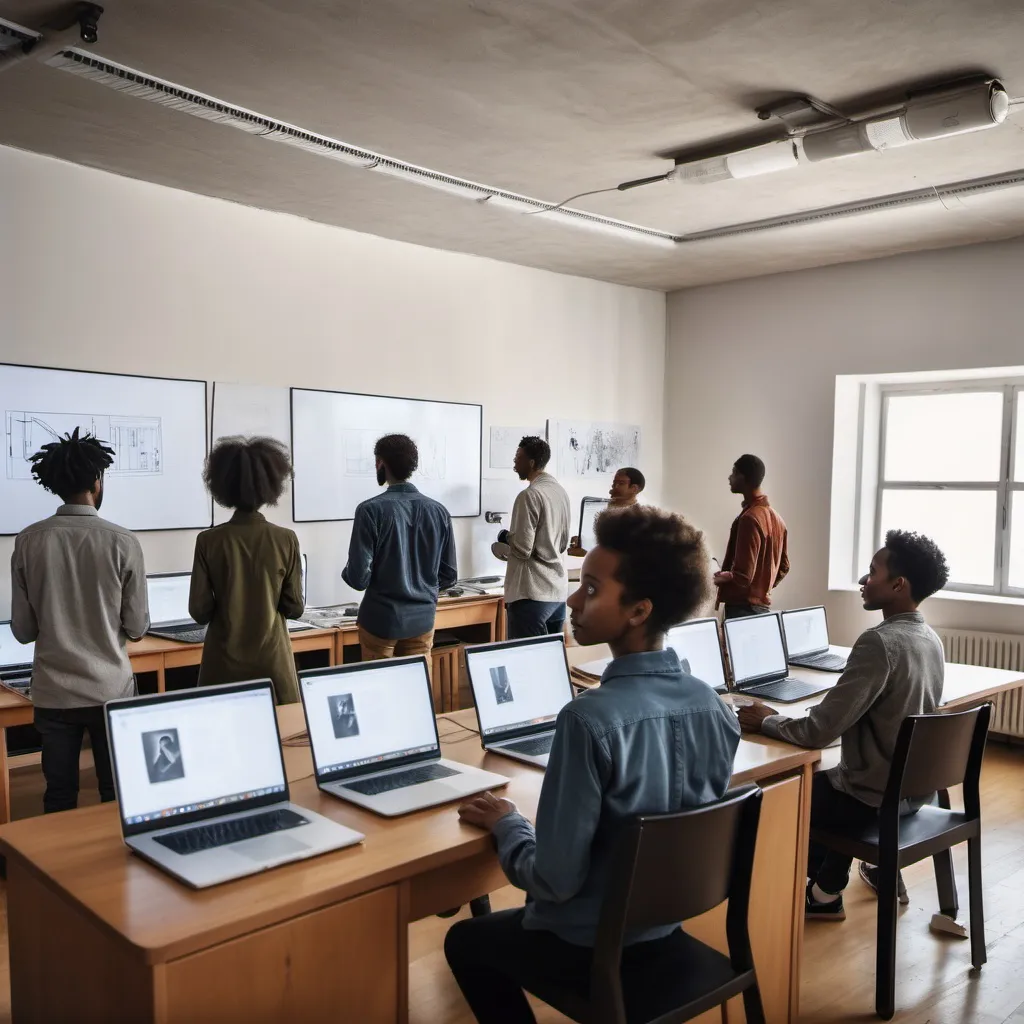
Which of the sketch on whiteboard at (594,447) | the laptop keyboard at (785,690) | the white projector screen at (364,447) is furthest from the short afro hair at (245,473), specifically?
the sketch on whiteboard at (594,447)

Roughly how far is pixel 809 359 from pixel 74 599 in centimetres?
474

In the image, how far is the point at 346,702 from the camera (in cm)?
213

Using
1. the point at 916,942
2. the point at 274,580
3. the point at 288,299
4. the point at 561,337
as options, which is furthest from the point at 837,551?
the point at 274,580

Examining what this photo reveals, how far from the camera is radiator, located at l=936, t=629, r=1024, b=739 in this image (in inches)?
203

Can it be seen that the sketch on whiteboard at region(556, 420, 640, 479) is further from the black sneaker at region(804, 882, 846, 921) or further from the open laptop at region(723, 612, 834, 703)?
the black sneaker at region(804, 882, 846, 921)

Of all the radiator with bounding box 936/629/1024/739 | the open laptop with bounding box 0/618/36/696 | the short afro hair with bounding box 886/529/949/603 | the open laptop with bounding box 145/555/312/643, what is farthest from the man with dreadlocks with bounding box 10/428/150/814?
the radiator with bounding box 936/629/1024/739

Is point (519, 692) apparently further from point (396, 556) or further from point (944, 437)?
point (944, 437)

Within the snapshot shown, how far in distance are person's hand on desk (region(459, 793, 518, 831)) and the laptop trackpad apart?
0.34 m

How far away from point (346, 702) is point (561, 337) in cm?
441

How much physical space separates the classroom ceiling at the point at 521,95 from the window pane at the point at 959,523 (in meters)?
1.66

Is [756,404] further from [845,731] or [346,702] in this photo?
[346,702]

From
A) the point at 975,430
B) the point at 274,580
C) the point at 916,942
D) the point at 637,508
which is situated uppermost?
the point at 975,430

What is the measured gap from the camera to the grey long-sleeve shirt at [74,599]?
2.87 metres

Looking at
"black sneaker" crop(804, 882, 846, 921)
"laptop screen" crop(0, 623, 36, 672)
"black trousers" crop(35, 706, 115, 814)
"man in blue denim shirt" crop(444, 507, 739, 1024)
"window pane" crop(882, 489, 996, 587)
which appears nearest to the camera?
"man in blue denim shirt" crop(444, 507, 739, 1024)
